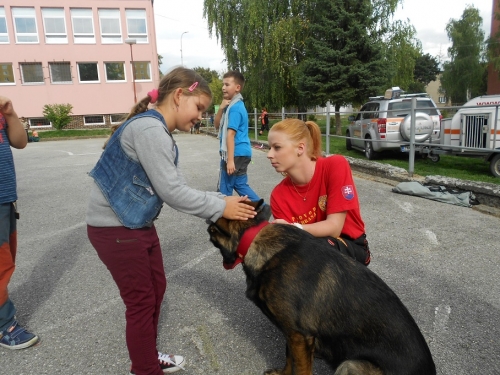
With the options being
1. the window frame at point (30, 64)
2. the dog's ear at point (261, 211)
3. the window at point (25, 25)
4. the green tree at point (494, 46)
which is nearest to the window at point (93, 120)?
the window frame at point (30, 64)

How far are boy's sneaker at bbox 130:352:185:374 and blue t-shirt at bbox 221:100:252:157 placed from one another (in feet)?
9.20

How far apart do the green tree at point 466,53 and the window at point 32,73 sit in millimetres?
46308

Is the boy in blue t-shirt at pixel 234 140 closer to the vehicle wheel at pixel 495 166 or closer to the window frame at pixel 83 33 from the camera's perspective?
the vehicle wheel at pixel 495 166

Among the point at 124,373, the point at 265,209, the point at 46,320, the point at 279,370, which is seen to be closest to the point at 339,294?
the point at 265,209

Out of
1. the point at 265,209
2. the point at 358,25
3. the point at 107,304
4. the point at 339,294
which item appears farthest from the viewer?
the point at 358,25

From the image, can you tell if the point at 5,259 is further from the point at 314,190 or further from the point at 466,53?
the point at 466,53

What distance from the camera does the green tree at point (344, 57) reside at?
19.9 meters

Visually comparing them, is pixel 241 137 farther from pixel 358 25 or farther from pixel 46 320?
pixel 358 25

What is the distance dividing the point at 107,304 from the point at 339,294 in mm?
2295

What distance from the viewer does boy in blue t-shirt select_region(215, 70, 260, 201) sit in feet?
15.2

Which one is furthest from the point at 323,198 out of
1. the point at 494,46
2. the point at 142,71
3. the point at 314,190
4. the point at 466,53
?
the point at 466,53

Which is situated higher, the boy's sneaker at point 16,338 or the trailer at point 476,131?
the trailer at point 476,131

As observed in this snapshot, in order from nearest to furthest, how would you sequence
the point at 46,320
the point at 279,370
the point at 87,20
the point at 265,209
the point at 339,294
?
the point at 339,294, the point at 265,209, the point at 279,370, the point at 46,320, the point at 87,20

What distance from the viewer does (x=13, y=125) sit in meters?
2.69
